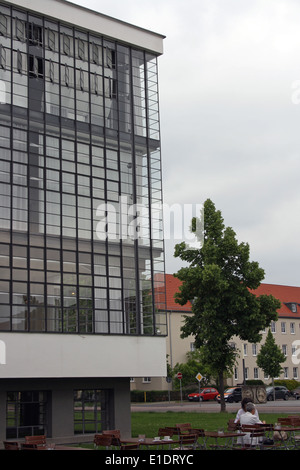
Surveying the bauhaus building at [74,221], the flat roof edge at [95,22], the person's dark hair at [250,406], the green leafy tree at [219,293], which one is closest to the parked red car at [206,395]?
the green leafy tree at [219,293]

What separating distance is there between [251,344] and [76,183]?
5531 cm

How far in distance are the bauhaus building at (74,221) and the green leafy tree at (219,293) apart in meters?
9.33

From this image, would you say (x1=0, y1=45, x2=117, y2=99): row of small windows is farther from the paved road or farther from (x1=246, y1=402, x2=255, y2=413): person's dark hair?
the paved road

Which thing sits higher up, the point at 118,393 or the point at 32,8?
the point at 32,8

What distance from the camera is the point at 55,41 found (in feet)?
98.5

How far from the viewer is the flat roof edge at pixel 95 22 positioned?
97.1 feet

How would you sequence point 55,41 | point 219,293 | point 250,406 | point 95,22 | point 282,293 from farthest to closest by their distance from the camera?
point 282,293 < point 219,293 < point 95,22 < point 55,41 < point 250,406

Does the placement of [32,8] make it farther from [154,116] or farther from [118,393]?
[118,393]

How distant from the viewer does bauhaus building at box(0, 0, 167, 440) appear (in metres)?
26.9

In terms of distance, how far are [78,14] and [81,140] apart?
6067 mm

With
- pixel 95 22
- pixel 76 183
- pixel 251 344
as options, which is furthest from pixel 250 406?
pixel 251 344

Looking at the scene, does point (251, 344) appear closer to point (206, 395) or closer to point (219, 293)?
point (206, 395)
